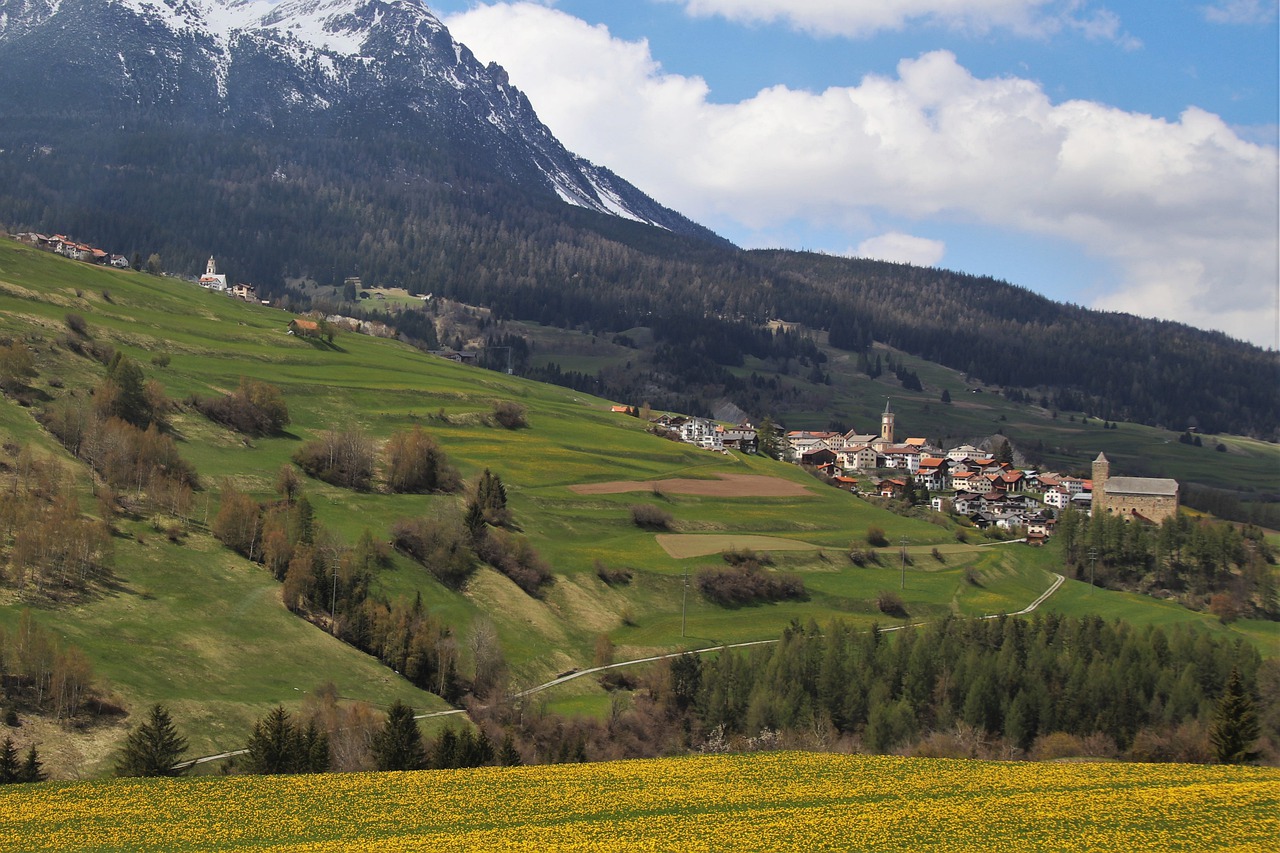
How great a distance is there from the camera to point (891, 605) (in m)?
122

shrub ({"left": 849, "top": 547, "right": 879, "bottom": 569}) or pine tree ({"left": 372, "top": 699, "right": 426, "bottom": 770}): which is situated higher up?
shrub ({"left": 849, "top": 547, "right": 879, "bottom": 569})

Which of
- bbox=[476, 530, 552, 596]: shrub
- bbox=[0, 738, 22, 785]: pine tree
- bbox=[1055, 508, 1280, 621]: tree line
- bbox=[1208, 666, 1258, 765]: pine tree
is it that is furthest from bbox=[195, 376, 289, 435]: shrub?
bbox=[1055, 508, 1280, 621]: tree line

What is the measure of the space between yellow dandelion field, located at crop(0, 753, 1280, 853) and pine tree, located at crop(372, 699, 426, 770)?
5.13 meters

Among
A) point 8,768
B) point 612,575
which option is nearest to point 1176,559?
point 612,575

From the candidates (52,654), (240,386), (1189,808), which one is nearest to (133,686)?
(52,654)

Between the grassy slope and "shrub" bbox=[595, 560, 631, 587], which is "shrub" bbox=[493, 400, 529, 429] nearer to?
the grassy slope

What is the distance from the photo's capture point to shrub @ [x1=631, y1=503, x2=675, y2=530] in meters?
135

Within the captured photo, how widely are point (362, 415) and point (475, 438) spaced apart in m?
14.6

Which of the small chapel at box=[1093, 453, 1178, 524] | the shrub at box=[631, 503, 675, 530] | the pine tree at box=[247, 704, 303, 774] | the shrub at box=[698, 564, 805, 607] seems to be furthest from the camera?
the small chapel at box=[1093, 453, 1178, 524]

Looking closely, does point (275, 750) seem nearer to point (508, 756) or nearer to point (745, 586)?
point (508, 756)

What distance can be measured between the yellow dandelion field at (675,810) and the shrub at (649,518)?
251ft

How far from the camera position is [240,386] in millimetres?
136375

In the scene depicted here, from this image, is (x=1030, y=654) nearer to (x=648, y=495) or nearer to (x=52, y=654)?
(x=648, y=495)

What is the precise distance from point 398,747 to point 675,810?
19.1 meters
